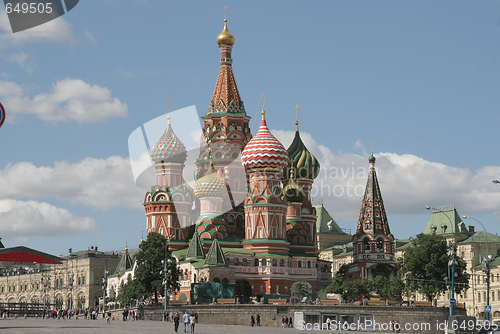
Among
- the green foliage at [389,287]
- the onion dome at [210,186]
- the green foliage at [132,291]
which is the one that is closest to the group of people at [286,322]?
the green foliage at [132,291]

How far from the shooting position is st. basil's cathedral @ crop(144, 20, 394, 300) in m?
73.2

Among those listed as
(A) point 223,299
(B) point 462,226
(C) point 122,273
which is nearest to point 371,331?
(A) point 223,299

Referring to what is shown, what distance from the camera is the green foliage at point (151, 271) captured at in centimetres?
6303

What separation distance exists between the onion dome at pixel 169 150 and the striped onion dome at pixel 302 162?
11.5 metres

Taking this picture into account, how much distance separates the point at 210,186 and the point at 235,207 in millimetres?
4505

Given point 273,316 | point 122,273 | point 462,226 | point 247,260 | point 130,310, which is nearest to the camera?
point 273,316

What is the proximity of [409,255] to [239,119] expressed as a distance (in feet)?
76.3

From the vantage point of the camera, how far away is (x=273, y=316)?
58.9 metres

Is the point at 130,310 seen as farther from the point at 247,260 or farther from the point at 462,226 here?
the point at 462,226

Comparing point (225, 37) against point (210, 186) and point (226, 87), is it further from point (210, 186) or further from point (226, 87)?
point (210, 186)

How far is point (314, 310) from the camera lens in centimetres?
5850

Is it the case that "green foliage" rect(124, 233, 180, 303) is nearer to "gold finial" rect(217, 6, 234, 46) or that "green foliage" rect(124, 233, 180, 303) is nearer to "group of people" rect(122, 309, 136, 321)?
"group of people" rect(122, 309, 136, 321)

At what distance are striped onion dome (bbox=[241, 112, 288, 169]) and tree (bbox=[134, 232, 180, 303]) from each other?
15089 mm

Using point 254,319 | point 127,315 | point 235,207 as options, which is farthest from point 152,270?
point 235,207
